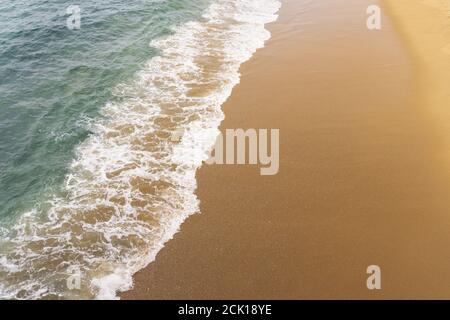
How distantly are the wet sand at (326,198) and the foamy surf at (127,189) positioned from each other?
506 millimetres

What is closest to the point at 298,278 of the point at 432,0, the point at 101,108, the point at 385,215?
the point at 385,215

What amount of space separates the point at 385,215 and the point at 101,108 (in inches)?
333

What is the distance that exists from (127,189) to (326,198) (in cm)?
455

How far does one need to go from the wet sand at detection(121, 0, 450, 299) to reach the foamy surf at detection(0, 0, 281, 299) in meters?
0.51

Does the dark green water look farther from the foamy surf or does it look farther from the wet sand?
the wet sand

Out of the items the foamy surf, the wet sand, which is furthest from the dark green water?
the wet sand

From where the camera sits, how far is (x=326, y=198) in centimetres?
852

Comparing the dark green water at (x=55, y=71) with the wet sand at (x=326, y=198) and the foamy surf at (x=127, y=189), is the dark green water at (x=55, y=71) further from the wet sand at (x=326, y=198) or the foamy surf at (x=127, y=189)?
the wet sand at (x=326, y=198)

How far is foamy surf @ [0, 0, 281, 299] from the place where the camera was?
7336mm

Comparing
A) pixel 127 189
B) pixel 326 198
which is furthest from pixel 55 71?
pixel 326 198

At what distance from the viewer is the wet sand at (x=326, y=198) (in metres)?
7.07

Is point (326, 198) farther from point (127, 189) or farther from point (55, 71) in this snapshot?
point (55, 71)

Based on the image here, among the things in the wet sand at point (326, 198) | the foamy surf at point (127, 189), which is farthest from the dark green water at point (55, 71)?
the wet sand at point (326, 198)

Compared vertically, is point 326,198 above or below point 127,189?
below
